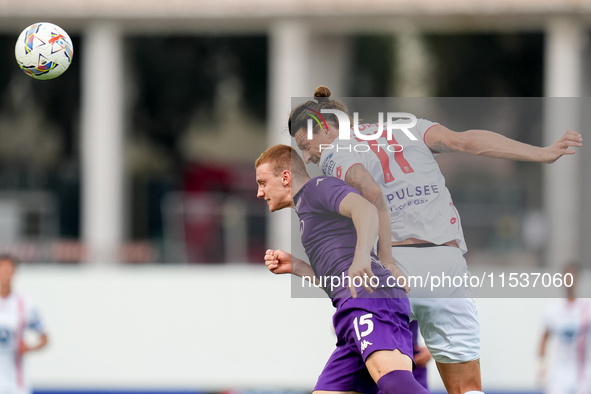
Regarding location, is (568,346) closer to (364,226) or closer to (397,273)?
(397,273)

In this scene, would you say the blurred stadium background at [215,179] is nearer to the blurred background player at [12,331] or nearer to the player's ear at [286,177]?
the player's ear at [286,177]

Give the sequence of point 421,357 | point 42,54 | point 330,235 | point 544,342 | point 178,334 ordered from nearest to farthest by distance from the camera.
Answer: point 330,235, point 42,54, point 421,357, point 544,342, point 178,334

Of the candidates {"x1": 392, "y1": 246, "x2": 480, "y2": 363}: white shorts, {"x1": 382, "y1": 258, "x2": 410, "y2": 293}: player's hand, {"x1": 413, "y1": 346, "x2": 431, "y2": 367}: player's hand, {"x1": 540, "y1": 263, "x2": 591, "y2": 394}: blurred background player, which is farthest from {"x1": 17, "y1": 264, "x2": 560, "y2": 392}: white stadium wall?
{"x1": 382, "y1": 258, "x2": 410, "y2": 293}: player's hand

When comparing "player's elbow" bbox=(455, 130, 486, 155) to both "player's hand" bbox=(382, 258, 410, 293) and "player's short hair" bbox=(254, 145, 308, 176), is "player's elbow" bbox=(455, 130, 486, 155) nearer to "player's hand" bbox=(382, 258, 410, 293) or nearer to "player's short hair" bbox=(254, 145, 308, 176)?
"player's hand" bbox=(382, 258, 410, 293)

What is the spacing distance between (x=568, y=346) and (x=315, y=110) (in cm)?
552

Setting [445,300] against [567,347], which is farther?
[567,347]

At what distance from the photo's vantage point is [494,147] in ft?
12.6

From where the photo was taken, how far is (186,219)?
12.0 meters

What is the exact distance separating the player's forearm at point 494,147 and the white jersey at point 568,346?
15.6 feet

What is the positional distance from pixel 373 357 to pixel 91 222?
358 inches

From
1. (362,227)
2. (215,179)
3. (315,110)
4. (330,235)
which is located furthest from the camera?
(215,179)

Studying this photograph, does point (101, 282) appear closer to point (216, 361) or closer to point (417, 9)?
point (216, 361)

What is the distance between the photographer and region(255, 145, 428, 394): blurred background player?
359cm

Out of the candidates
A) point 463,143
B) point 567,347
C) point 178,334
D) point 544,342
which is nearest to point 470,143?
point 463,143
